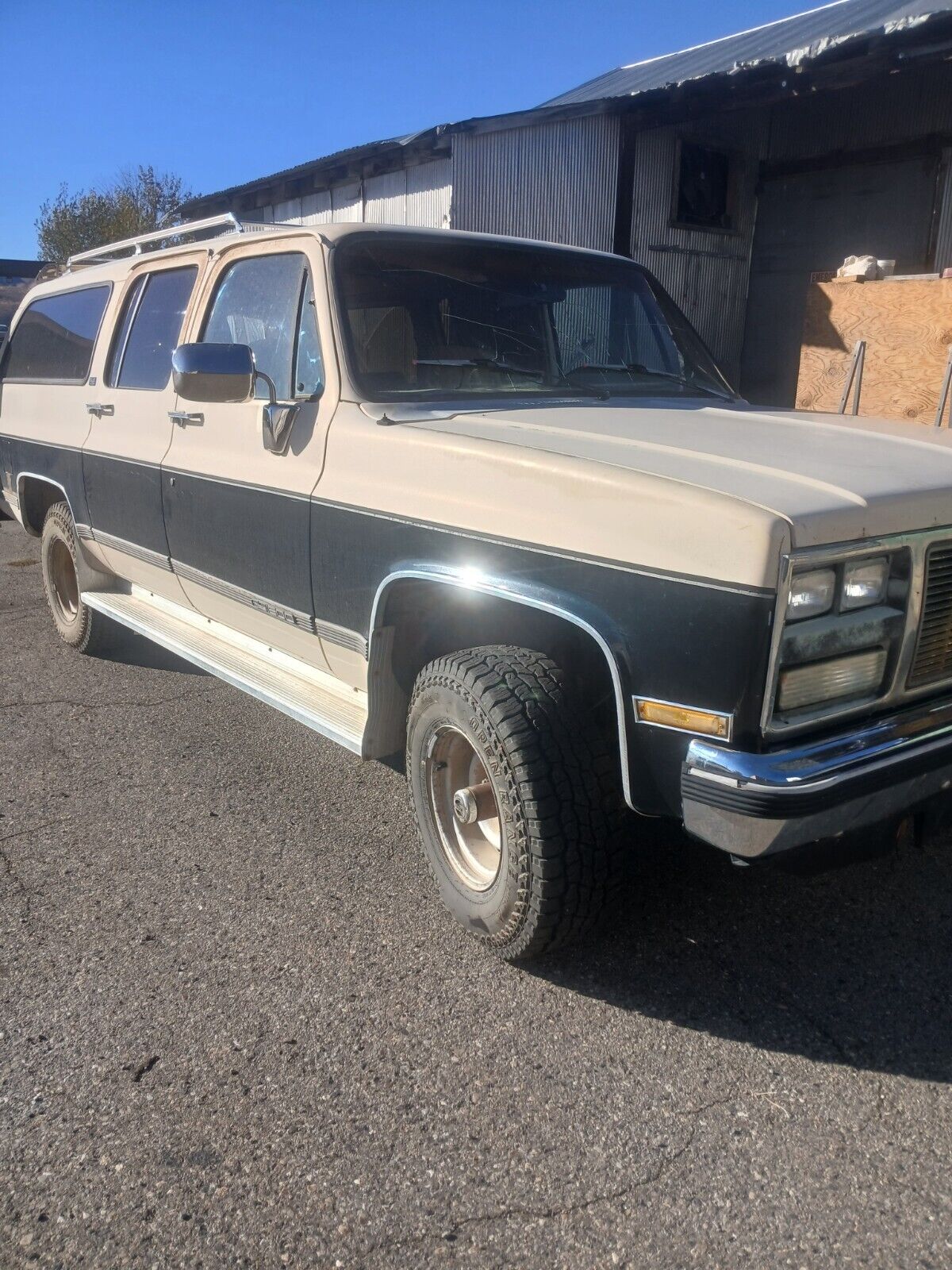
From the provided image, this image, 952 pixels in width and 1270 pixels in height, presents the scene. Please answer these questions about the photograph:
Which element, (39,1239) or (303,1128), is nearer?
(39,1239)

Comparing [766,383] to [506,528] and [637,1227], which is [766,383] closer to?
[506,528]

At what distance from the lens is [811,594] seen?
2.13 m

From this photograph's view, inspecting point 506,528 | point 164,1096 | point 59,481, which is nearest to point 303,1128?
point 164,1096

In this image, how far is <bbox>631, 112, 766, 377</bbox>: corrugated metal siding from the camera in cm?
1062

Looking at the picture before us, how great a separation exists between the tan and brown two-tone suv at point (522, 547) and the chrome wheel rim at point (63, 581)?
42.7 inches

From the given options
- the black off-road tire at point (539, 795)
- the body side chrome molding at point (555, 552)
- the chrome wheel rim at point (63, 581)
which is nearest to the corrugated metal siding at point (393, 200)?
the chrome wheel rim at point (63, 581)

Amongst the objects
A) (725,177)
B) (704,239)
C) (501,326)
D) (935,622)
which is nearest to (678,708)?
(935,622)

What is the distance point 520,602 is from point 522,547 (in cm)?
14

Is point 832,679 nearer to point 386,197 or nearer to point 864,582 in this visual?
point 864,582

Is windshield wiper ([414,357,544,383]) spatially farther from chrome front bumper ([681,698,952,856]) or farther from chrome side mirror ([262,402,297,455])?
chrome front bumper ([681,698,952,856])

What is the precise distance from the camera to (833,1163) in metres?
2.06

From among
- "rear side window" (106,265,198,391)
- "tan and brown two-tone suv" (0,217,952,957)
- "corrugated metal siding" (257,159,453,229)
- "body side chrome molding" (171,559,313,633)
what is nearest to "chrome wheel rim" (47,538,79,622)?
"tan and brown two-tone suv" (0,217,952,957)

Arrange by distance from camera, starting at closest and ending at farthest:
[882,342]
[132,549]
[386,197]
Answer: [132,549]
[882,342]
[386,197]

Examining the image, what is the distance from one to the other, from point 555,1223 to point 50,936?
1.71 metres
